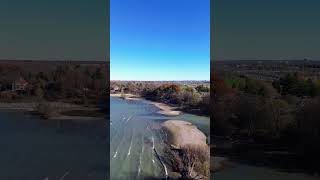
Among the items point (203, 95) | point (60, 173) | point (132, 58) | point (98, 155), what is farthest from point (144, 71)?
point (60, 173)

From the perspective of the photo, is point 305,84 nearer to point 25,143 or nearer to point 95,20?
point 95,20

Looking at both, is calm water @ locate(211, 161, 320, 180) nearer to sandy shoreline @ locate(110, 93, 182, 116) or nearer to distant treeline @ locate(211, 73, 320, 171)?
distant treeline @ locate(211, 73, 320, 171)

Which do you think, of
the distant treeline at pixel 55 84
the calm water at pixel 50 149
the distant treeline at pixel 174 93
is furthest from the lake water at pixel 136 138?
the distant treeline at pixel 55 84

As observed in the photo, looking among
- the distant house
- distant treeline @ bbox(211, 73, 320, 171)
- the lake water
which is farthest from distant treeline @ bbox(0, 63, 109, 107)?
distant treeline @ bbox(211, 73, 320, 171)

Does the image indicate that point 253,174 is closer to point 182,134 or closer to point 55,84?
point 182,134

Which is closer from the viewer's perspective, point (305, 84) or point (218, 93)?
point (305, 84)

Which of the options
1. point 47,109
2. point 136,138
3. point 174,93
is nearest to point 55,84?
point 47,109
